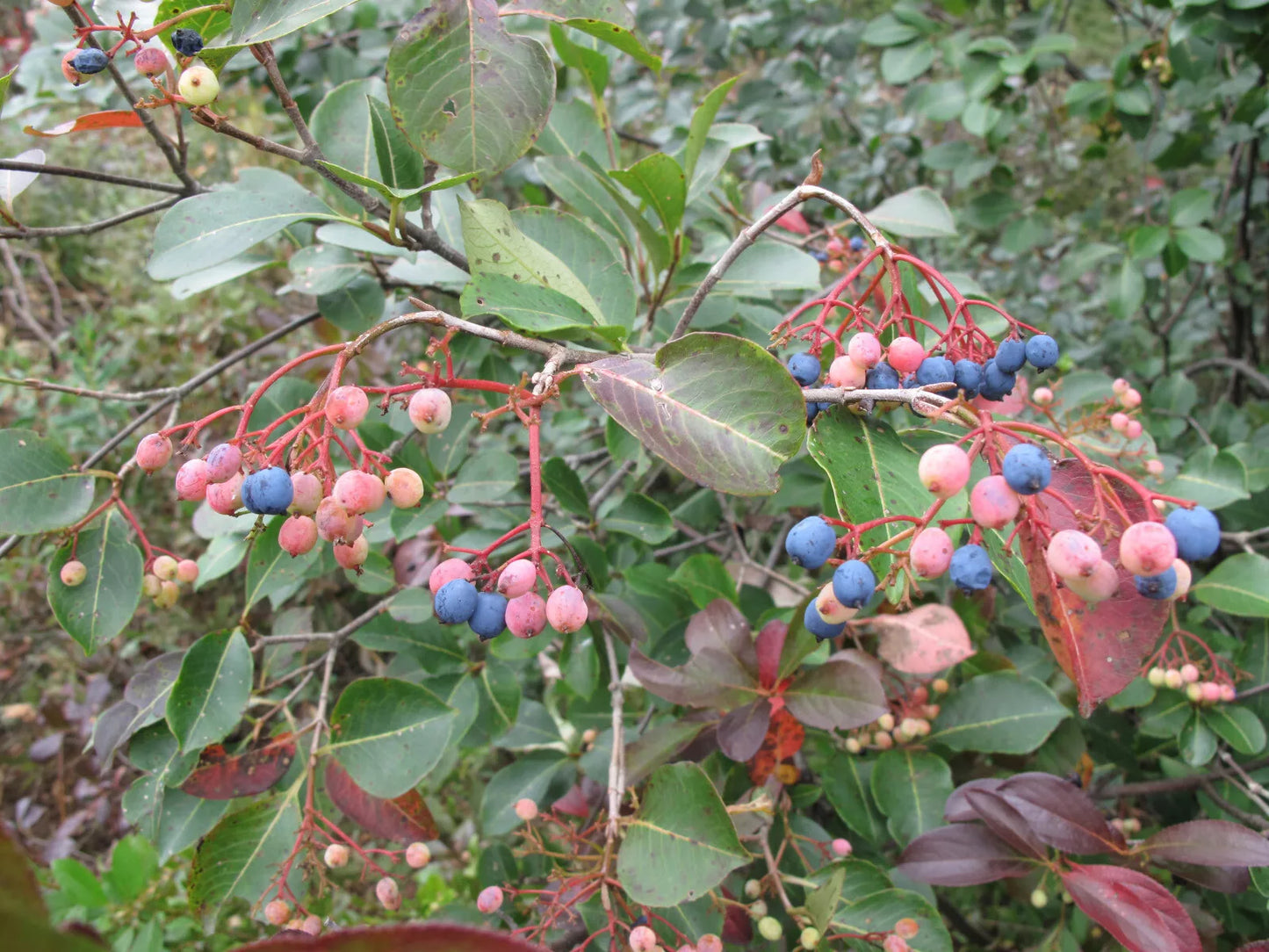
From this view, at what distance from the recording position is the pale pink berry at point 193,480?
85cm

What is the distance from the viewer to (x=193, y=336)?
3438mm

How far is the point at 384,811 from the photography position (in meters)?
1.28

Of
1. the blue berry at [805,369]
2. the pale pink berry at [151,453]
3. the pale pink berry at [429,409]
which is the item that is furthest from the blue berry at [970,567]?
the pale pink berry at [151,453]

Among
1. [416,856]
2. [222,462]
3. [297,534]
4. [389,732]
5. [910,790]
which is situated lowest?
[910,790]

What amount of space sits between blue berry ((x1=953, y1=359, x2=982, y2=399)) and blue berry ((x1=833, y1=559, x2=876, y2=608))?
0.82 feet

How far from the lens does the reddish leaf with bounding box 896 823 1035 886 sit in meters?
1.15

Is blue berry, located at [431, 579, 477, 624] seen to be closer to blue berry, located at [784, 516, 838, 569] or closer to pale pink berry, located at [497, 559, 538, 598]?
pale pink berry, located at [497, 559, 538, 598]

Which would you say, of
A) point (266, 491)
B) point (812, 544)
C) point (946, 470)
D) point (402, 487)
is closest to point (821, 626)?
point (812, 544)

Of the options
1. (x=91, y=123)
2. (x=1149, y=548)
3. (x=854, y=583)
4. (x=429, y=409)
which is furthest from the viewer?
(x=91, y=123)

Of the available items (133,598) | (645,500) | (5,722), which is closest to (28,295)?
(5,722)

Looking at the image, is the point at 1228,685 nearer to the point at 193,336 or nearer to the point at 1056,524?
the point at 1056,524

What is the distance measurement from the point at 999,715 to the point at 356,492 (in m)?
1.16

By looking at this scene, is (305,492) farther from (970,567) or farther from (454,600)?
(970,567)

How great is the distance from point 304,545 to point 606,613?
494 millimetres
